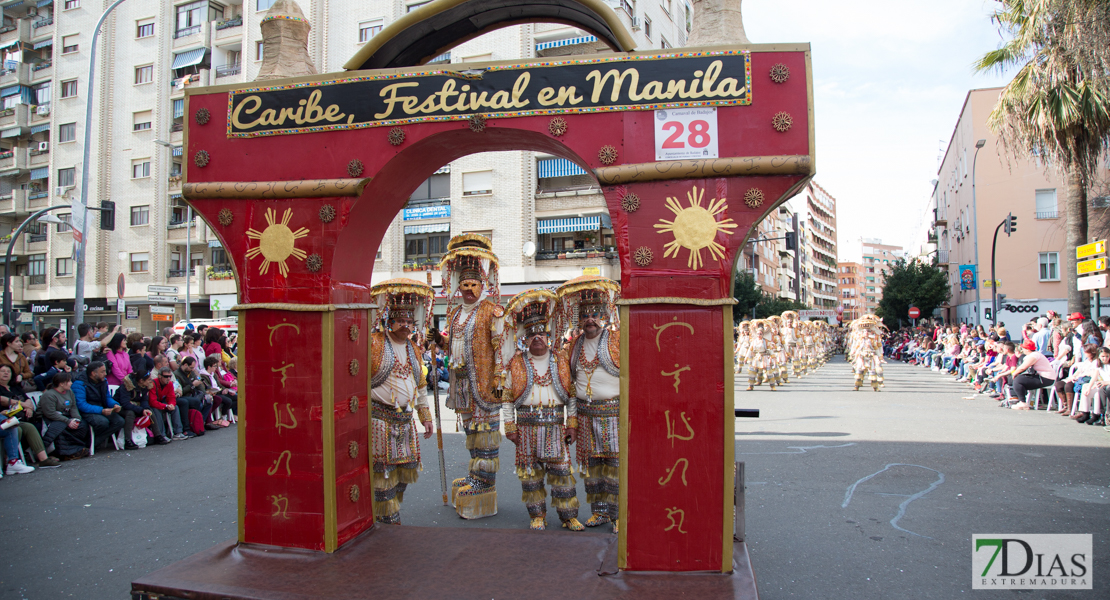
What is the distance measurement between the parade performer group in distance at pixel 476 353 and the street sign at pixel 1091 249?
13.1 meters

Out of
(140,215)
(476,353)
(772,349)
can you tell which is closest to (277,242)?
(476,353)

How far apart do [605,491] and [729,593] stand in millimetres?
2424

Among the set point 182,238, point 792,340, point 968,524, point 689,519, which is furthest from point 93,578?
point 182,238

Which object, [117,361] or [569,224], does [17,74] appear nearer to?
[569,224]

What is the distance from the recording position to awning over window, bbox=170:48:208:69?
31062 mm

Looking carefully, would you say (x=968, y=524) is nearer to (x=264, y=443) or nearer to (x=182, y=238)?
(x=264, y=443)

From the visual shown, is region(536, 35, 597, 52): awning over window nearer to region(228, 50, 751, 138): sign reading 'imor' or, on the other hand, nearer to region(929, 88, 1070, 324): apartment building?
region(929, 88, 1070, 324): apartment building

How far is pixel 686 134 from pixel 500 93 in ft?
3.57

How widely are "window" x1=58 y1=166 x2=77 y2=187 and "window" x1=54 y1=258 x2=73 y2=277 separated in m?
4.18

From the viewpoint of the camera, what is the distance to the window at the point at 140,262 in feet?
107

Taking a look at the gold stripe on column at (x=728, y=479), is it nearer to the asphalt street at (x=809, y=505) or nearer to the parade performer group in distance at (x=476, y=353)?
the asphalt street at (x=809, y=505)

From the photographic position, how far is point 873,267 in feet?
468

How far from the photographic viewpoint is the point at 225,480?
737 cm

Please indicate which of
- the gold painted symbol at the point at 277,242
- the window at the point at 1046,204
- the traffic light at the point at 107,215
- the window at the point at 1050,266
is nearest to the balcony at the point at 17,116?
the traffic light at the point at 107,215
